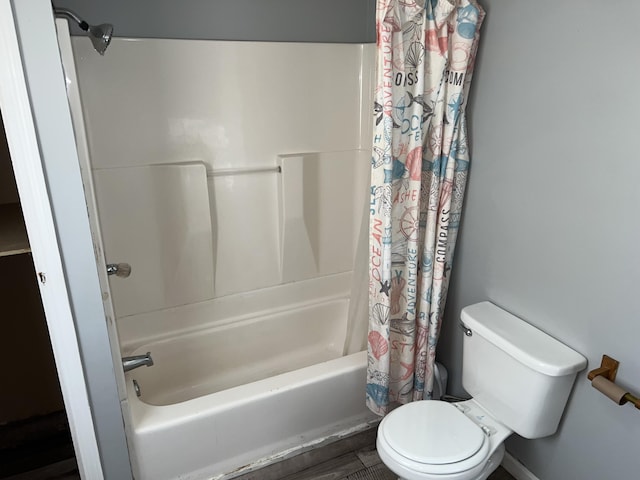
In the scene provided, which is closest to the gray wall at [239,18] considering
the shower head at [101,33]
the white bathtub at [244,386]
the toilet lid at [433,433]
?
the shower head at [101,33]

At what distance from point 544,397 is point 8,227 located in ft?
6.37

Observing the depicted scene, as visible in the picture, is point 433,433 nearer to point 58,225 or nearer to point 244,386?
point 244,386

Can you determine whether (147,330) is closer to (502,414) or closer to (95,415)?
(95,415)

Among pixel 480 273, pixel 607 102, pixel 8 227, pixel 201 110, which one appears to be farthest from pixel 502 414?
pixel 8 227

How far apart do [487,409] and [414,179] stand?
0.91 m

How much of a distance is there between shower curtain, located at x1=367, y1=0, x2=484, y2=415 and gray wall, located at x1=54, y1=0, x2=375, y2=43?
0.76 metres

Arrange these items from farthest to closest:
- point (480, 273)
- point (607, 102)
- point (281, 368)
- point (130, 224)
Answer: point (281, 368), point (130, 224), point (480, 273), point (607, 102)

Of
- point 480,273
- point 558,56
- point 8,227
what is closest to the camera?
point 558,56

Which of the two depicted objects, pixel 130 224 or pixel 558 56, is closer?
pixel 558 56

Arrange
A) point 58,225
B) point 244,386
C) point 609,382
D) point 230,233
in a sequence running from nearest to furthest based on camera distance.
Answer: point 58,225, point 609,382, point 244,386, point 230,233

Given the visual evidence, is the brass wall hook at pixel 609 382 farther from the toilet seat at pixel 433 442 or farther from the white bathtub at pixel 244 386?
the white bathtub at pixel 244 386

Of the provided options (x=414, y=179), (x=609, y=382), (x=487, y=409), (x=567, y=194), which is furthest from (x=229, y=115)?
(x=609, y=382)

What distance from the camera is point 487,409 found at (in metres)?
1.73

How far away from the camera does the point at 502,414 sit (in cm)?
166
